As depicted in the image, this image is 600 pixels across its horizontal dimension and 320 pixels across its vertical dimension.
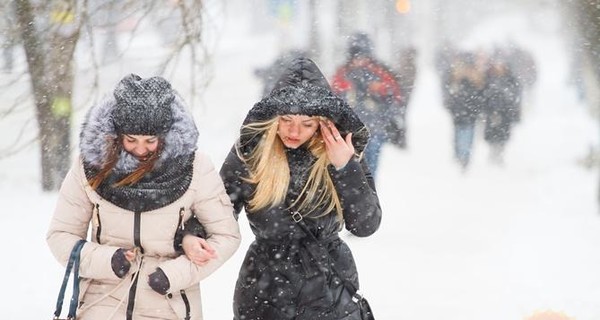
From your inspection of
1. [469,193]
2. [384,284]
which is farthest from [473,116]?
[384,284]

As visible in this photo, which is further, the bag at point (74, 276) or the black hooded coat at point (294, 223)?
the black hooded coat at point (294, 223)

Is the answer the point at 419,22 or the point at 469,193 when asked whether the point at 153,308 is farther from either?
the point at 419,22

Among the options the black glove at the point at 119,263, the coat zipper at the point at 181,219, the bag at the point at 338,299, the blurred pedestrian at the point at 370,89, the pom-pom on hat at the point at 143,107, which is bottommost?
the bag at the point at 338,299

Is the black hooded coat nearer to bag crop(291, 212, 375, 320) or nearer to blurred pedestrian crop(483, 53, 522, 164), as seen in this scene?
bag crop(291, 212, 375, 320)

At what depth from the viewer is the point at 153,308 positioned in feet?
10.1

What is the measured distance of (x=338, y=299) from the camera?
10.9 feet

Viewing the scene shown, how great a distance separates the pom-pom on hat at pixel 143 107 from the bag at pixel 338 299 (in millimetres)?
594

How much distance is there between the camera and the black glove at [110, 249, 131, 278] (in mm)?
2953

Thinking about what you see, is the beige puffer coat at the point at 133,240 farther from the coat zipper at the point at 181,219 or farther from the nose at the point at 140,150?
the nose at the point at 140,150

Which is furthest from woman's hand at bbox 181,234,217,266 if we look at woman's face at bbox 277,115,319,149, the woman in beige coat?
woman's face at bbox 277,115,319,149

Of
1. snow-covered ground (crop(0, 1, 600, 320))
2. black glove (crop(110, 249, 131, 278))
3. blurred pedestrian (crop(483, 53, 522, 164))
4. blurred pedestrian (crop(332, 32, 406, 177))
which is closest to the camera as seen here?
black glove (crop(110, 249, 131, 278))

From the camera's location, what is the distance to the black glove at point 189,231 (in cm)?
306

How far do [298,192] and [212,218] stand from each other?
34cm

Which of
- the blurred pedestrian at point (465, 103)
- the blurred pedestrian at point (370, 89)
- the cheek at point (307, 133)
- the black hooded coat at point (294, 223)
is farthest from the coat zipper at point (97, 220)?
the blurred pedestrian at point (465, 103)
